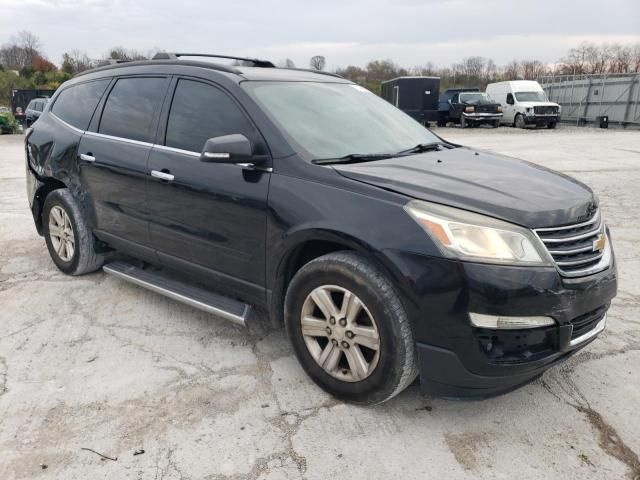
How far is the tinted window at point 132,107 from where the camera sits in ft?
12.2

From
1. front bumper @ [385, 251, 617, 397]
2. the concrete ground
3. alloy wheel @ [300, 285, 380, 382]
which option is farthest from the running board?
front bumper @ [385, 251, 617, 397]

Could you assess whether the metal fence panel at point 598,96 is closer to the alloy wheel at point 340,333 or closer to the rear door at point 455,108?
the rear door at point 455,108

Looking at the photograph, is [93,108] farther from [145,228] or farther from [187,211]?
[187,211]

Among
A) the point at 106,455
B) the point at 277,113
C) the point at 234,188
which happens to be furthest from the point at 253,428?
the point at 277,113

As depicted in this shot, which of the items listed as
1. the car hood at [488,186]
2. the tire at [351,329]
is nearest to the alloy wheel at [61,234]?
the tire at [351,329]

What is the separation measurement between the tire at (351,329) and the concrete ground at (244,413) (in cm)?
16

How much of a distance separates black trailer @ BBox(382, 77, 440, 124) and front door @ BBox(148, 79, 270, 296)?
24824 mm

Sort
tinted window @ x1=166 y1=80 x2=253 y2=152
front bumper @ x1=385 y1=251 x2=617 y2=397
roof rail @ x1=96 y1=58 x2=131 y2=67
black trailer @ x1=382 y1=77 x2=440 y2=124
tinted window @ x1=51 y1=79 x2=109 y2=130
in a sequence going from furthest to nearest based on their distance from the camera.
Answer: black trailer @ x1=382 y1=77 x2=440 y2=124 → roof rail @ x1=96 y1=58 x2=131 y2=67 → tinted window @ x1=51 y1=79 x2=109 y2=130 → tinted window @ x1=166 y1=80 x2=253 y2=152 → front bumper @ x1=385 y1=251 x2=617 y2=397

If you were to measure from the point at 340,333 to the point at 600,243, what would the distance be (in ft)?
4.63

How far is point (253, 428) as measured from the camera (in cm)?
261

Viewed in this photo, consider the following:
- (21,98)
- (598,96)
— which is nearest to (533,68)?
(598,96)

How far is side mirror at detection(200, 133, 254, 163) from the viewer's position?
2.85 meters

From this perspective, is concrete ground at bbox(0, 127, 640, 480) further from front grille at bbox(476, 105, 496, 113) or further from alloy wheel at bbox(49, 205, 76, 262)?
front grille at bbox(476, 105, 496, 113)

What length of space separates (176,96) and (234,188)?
95 cm
